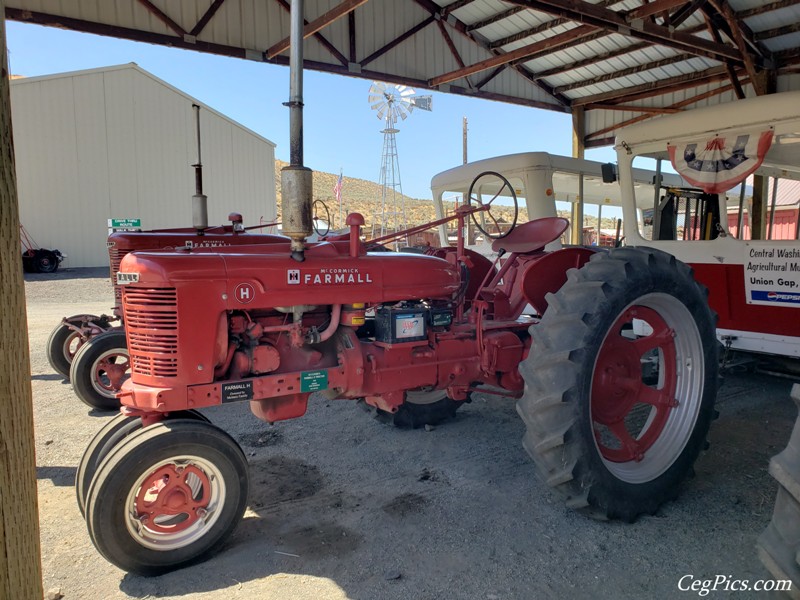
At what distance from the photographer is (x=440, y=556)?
2.59 meters

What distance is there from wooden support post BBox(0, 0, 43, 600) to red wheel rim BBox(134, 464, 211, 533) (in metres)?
1.16

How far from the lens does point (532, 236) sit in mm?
3791


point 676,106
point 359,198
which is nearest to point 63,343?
point 676,106

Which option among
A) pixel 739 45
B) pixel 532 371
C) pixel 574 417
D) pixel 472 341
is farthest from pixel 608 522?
pixel 739 45

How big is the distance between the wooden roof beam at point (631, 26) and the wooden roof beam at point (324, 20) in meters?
1.67

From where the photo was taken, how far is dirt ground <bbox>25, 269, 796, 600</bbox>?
2396 millimetres

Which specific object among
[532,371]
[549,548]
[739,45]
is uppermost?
[739,45]

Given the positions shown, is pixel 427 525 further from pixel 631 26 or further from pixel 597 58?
pixel 597 58

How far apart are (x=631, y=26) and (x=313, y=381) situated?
19.8 ft

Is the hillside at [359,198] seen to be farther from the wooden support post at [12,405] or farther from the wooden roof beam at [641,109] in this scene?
the wooden support post at [12,405]

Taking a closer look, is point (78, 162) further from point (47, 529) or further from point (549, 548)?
point (549, 548)

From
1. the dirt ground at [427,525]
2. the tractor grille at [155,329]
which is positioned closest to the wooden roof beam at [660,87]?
the dirt ground at [427,525]

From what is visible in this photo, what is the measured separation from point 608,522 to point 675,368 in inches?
38.7

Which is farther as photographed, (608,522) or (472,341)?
(472,341)
